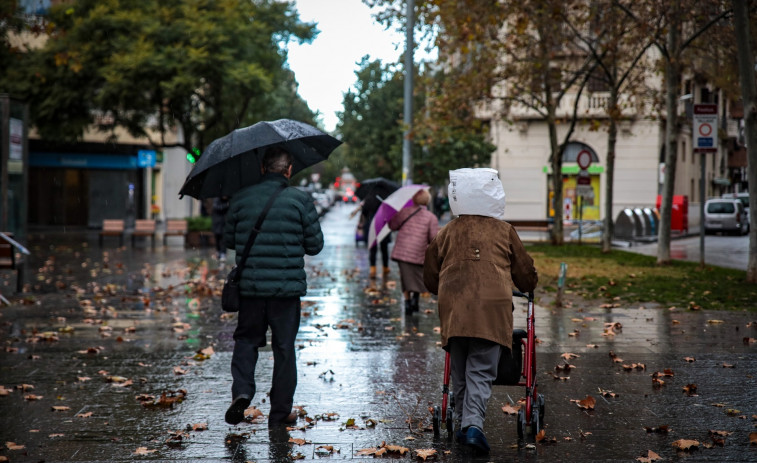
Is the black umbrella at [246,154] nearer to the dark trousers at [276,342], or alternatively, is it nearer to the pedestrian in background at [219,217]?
the dark trousers at [276,342]

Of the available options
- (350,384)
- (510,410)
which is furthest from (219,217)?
(510,410)

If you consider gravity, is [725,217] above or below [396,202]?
below

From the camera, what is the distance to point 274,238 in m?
6.09

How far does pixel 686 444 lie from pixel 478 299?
1.51m

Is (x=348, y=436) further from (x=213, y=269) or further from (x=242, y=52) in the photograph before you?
(x=242, y=52)

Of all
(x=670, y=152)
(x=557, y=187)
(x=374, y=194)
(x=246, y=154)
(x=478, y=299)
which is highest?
(x=670, y=152)

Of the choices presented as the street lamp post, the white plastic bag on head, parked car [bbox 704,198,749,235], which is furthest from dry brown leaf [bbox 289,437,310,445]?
parked car [bbox 704,198,749,235]

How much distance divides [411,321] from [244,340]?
5.53m

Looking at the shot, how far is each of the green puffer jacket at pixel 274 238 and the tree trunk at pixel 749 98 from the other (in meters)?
11.3

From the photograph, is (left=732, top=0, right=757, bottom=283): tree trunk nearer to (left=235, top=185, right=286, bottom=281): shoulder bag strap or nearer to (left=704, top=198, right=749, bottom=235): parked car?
(left=235, top=185, right=286, bottom=281): shoulder bag strap

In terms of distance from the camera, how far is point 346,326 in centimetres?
1106

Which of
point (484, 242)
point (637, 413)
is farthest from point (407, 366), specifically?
point (484, 242)

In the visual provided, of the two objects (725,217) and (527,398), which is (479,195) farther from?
(725,217)

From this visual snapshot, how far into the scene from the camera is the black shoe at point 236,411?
5887 mm
